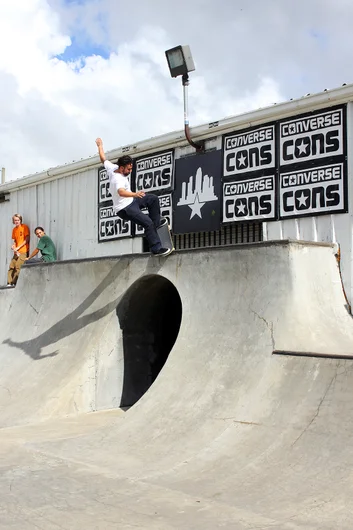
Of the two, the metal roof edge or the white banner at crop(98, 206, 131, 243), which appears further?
the white banner at crop(98, 206, 131, 243)

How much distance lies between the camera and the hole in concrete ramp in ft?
27.1

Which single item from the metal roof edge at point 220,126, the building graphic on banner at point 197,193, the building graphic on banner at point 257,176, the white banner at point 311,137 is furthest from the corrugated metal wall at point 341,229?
the building graphic on banner at point 197,193

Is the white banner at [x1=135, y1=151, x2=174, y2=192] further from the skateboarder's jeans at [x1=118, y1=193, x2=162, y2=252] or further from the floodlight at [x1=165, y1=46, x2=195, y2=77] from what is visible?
the skateboarder's jeans at [x1=118, y1=193, x2=162, y2=252]

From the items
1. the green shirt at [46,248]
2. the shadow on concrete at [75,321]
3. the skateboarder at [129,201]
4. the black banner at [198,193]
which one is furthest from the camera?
the green shirt at [46,248]

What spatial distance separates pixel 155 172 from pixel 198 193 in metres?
1.25

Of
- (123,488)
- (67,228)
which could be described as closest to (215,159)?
(67,228)

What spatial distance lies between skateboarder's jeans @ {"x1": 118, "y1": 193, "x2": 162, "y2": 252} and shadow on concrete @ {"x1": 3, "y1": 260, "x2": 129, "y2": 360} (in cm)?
88

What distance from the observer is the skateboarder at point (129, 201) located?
7273mm

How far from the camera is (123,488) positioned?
15.0ft

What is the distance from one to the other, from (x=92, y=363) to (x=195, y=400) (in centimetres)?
234

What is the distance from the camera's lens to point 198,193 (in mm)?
9797

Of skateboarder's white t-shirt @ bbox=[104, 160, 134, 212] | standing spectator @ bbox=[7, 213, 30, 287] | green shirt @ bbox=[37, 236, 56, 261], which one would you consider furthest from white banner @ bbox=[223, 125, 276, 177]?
standing spectator @ bbox=[7, 213, 30, 287]

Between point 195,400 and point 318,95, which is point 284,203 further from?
point 195,400

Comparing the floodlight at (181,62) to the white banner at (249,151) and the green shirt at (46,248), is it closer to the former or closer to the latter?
the white banner at (249,151)
